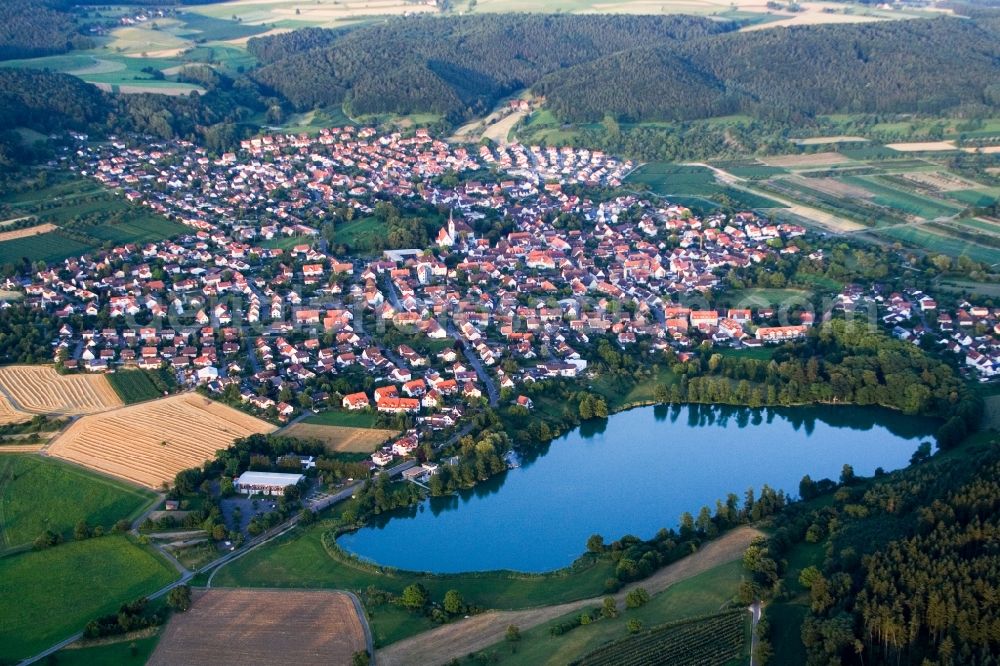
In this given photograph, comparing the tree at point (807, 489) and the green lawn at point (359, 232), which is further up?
the green lawn at point (359, 232)

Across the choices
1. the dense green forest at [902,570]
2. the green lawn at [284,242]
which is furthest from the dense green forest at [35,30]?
the dense green forest at [902,570]

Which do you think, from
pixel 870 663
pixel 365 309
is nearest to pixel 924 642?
pixel 870 663

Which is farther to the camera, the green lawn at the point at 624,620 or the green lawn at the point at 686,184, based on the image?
the green lawn at the point at 686,184

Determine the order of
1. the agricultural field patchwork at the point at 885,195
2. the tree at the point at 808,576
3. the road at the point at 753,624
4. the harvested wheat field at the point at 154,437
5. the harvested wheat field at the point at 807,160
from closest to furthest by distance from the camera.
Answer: the road at the point at 753,624 < the tree at the point at 808,576 < the harvested wheat field at the point at 154,437 < the agricultural field patchwork at the point at 885,195 < the harvested wheat field at the point at 807,160

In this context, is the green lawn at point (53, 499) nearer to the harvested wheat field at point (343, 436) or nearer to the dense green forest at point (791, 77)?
the harvested wheat field at point (343, 436)

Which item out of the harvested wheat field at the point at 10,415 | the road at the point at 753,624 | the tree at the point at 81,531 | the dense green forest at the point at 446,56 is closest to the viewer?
the road at the point at 753,624

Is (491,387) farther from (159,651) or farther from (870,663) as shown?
(870,663)

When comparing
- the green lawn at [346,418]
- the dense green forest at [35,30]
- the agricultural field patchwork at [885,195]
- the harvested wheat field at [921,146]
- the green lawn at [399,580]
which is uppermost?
the dense green forest at [35,30]

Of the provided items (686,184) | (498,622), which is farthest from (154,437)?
(686,184)

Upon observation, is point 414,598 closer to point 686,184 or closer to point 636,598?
point 636,598
